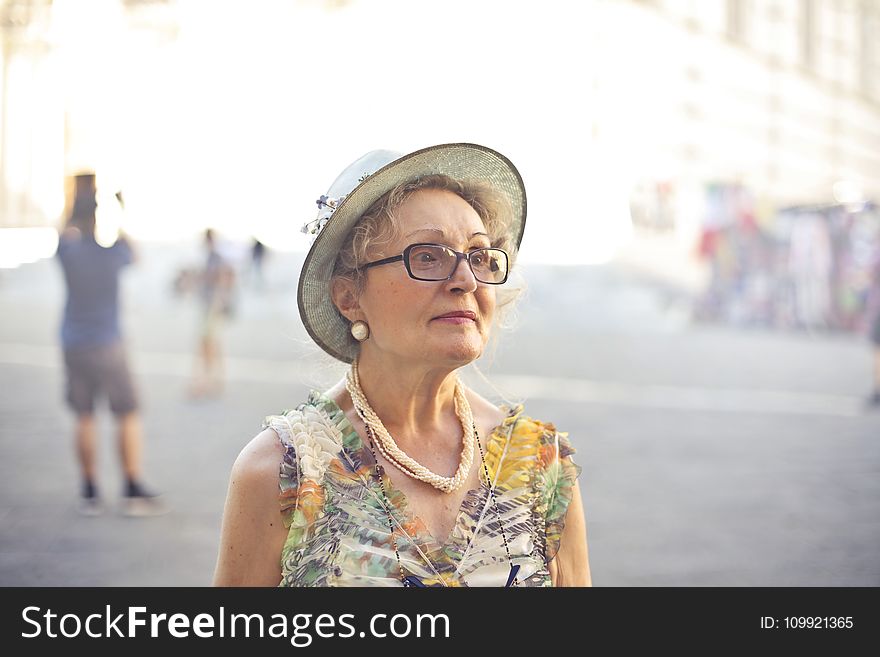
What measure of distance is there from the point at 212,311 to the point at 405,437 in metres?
6.73

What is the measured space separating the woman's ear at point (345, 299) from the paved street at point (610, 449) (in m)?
0.18

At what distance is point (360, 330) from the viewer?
1685 mm

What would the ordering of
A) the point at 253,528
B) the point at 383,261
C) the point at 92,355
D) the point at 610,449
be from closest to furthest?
1. the point at 253,528
2. the point at 383,261
3. the point at 92,355
4. the point at 610,449

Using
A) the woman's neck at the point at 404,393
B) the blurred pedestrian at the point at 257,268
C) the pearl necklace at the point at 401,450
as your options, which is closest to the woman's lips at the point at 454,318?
the woman's neck at the point at 404,393

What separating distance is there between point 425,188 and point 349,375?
1.28ft

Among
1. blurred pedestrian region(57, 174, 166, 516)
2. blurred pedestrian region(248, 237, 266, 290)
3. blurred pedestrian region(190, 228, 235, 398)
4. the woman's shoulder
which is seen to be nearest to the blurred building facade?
blurred pedestrian region(248, 237, 266, 290)

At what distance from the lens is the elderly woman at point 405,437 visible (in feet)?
4.91

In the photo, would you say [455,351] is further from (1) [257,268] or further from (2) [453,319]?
(1) [257,268]

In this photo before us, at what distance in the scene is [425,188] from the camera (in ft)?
5.34

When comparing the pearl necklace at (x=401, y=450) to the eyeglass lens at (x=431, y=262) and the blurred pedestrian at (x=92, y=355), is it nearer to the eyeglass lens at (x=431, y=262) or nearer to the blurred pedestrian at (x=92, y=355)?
the eyeglass lens at (x=431, y=262)

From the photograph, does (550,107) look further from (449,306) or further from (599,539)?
(449,306)

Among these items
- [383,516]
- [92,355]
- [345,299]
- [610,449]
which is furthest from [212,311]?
[383,516]

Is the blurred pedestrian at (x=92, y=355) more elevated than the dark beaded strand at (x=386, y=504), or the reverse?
the blurred pedestrian at (x=92, y=355)

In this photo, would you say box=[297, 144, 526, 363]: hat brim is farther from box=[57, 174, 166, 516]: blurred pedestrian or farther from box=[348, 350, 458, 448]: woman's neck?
box=[57, 174, 166, 516]: blurred pedestrian
